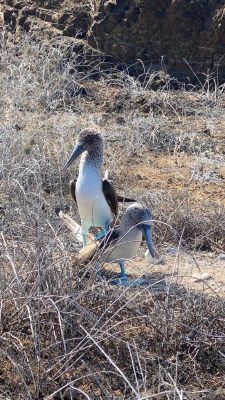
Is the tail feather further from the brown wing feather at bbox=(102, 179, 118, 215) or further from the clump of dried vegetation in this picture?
the clump of dried vegetation

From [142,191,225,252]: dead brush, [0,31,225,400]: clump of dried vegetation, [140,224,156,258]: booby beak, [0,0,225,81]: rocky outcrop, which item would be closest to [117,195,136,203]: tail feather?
[142,191,225,252]: dead brush

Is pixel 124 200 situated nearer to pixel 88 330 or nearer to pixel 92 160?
pixel 92 160

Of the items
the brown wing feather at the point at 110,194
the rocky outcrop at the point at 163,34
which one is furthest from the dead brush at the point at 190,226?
the rocky outcrop at the point at 163,34

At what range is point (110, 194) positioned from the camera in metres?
6.34

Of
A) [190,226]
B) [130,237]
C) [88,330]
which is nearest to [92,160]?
[130,237]

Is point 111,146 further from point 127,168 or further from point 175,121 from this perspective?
point 175,121

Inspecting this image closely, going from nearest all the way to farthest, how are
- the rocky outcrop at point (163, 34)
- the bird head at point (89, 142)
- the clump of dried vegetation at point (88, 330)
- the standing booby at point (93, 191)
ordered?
the clump of dried vegetation at point (88, 330)
the standing booby at point (93, 191)
the bird head at point (89, 142)
the rocky outcrop at point (163, 34)

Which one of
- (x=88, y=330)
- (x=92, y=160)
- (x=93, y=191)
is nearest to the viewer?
(x=88, y=330)

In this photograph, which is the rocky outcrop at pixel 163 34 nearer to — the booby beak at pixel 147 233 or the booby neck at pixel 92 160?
the booby neck at pixel 92 160

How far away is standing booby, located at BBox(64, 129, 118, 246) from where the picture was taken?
6.25m

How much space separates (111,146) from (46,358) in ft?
13.9

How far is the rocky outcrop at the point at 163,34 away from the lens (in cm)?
1064

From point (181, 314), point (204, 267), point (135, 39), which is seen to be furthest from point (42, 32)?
point (181, 314)

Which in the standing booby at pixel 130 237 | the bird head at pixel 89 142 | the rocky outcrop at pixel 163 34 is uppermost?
the bird head at pixel 89 142
